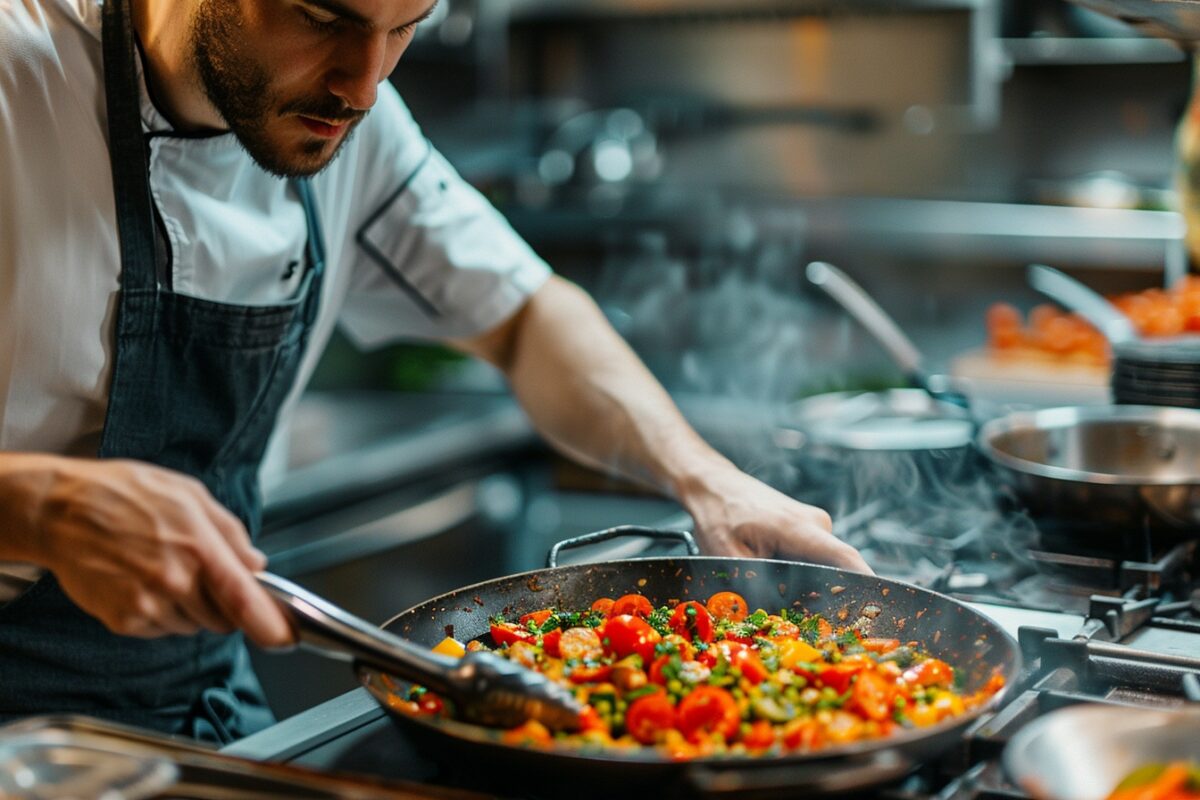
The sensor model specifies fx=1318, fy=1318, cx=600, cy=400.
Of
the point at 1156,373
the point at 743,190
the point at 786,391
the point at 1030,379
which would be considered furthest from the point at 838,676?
the point at 743,190

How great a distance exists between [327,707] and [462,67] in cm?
456

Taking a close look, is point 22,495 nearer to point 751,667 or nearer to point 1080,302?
point 751,667

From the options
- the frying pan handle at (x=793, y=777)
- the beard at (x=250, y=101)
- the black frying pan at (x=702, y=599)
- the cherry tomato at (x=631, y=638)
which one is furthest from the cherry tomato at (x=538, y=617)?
the beard at (x=250, y=101)

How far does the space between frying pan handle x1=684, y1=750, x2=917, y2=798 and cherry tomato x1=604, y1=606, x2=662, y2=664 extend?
30 centimetres

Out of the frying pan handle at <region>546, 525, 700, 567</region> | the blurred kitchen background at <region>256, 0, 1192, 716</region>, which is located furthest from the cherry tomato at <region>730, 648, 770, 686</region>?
the blurred kitchen background at <region>256, 0, 1192, 716</region>

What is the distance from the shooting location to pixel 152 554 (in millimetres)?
983

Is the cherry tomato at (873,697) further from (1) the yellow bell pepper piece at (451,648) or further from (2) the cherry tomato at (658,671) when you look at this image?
(1) the yellow bell pepper piece at (451,648)

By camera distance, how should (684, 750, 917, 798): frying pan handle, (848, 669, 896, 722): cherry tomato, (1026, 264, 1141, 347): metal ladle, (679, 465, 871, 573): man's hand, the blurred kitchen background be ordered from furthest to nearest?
the blurred kitchen background < (1026, 264, 1141, 347): metal ladle < (679, 465, 871, 573): man's hand < (848, 669, 896, 722): cherry tomato < (684, 750, 917, 798): frying pan handle

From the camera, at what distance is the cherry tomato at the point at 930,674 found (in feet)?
3.92

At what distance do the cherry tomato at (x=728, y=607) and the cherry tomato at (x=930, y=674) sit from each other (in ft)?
0.68

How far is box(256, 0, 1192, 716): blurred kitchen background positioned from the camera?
3711 mm

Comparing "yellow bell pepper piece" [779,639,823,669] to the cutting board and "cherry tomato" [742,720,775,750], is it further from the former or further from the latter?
the cutting board

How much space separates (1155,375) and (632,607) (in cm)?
111

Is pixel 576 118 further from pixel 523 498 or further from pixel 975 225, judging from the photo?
pixel 523 498
